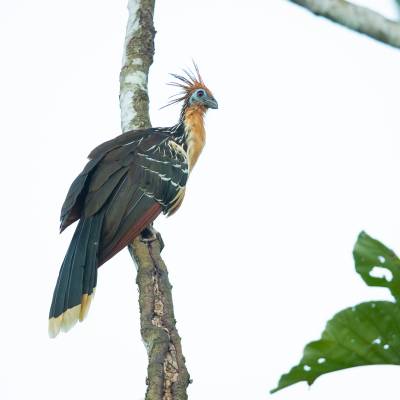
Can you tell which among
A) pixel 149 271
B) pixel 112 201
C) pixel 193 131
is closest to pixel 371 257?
pixel 149 271

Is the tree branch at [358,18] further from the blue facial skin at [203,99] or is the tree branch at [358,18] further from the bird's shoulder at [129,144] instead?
the blue facial skin at [203,99]

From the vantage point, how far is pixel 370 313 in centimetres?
219

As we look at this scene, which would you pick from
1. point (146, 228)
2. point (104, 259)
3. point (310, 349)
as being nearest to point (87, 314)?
point (104, 259)

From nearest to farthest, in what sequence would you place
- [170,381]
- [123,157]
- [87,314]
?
1. [170,381]
2. [87,314]
3. [123,157]

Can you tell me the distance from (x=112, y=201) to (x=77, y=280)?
611 mm

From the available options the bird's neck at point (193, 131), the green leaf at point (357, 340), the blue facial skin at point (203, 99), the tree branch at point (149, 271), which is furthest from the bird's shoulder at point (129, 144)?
the green leaf at point (357, 340)

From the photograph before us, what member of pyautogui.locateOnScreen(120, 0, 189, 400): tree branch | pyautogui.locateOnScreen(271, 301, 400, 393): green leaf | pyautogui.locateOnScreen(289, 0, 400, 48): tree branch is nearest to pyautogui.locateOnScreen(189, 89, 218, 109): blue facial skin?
pyautogui.locateOnScreen(120, 0, 189, 400): tree branch

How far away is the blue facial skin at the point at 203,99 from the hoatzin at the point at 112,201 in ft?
1.84

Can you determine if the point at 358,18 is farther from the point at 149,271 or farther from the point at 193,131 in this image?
the point at 193,131

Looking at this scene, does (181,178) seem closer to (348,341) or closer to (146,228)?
(146,228)

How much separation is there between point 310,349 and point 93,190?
9.65 ft

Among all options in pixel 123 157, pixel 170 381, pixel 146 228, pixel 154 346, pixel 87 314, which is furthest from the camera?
pixel 123 157

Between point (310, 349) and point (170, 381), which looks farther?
point (170, 381)

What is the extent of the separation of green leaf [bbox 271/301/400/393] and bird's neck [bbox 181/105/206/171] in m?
3.70
